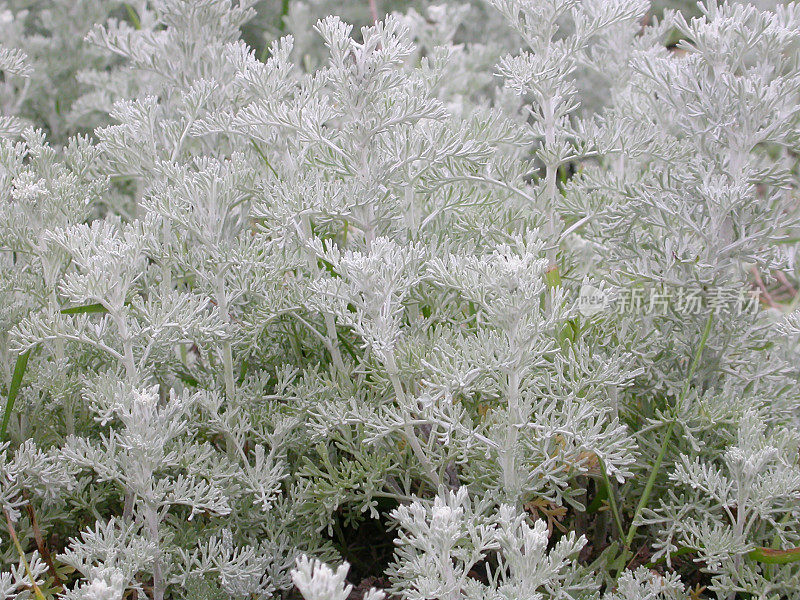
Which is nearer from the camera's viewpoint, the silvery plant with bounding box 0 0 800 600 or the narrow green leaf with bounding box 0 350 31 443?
the silvery plant with bounding box 0 0 800 600

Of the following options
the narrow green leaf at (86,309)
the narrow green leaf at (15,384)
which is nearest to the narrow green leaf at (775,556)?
the narrow green leaf at (86,309)

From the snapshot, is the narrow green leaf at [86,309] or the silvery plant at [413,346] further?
the narrow green leaf at [86,309]

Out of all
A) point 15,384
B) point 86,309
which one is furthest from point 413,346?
point 15,384

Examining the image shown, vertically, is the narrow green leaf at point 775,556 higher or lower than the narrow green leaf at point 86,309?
lower

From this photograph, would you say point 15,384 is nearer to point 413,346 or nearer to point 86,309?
point 86,309

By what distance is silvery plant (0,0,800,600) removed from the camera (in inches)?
71.5

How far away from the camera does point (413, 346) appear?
192cm

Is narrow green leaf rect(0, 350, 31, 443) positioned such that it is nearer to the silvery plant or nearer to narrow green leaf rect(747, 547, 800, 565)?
the silvery plant

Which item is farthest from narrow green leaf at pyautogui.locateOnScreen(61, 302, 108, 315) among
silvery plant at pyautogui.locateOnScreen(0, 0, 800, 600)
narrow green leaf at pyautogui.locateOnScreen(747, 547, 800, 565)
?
narrow green leaf at pyautogui.locateOnScreen(747, 547, 800, 565)

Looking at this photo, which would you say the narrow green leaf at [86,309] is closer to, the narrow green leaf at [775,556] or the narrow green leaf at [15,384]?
the narrow green leaf at [15,384]

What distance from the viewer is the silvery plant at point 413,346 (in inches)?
71.5

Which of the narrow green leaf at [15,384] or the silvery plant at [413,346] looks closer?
the silvery plant at [413,346]

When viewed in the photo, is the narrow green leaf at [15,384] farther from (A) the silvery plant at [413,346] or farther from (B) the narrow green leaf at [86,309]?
(B) the narrow green leaf at [86,309]

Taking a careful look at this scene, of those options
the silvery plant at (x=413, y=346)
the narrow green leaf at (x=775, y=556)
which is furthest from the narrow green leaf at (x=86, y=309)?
the narrow green leaf at (x=775, y=556)
